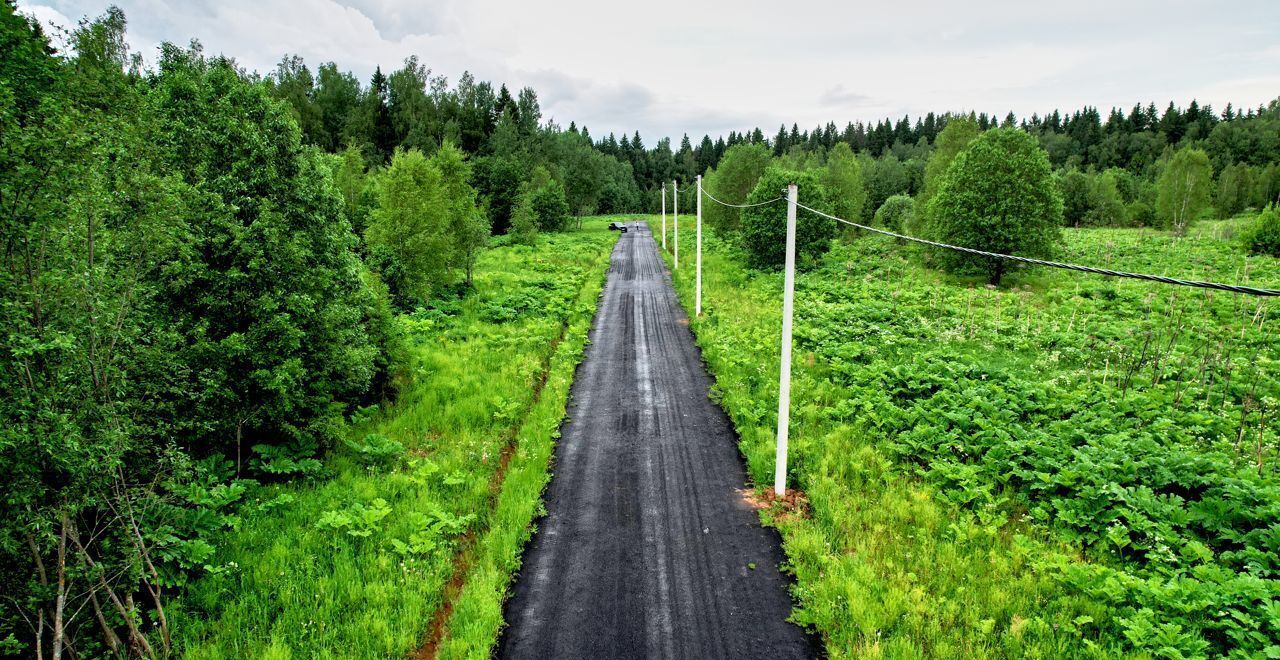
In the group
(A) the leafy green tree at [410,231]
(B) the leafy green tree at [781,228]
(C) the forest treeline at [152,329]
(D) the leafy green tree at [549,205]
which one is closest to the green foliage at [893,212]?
(B) the leafy green tree at [781,228]

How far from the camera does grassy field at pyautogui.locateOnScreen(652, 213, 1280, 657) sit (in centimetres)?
650

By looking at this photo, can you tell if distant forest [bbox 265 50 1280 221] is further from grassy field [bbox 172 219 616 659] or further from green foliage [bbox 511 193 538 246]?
grassy field [bbox 172 219 616 659]

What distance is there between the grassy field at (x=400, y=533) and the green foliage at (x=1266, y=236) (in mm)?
41989

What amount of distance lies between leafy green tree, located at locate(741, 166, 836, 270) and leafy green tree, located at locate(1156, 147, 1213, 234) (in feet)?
134

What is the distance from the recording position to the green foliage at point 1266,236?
31875 millimetres

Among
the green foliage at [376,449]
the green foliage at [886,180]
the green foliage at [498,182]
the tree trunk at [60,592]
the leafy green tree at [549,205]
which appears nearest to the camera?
the tree trunk at [60,592]

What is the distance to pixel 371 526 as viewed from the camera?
28.1ft

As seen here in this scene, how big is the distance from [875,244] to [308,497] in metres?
40.0

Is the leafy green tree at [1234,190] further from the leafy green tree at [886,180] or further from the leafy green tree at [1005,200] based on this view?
the leafy green tree at [1005,200]

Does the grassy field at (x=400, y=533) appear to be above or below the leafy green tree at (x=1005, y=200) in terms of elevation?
below

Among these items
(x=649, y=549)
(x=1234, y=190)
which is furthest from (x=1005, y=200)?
(x=1234, y=190)

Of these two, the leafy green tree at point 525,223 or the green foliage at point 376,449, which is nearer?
the green foliage at point 376,449

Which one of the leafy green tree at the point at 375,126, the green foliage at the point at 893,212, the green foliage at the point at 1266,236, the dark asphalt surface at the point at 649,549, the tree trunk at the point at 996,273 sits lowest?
the dark asphalt surface at the point at 649,549

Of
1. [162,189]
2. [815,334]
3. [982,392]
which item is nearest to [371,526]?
[162,189]
